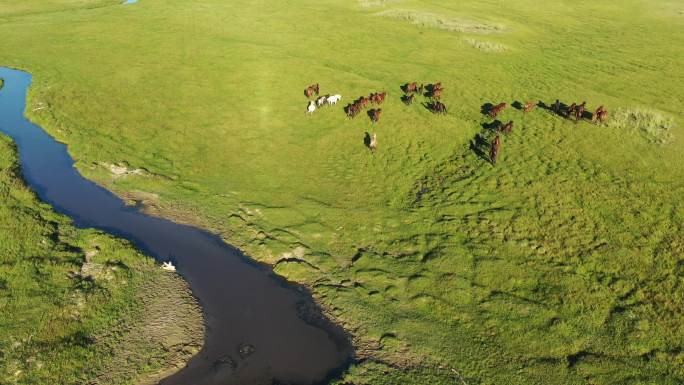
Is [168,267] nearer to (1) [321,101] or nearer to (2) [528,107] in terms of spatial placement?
(1) [321,101]

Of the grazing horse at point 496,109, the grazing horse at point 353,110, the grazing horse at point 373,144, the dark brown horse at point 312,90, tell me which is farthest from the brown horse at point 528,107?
the dark brown horse at point 312,90

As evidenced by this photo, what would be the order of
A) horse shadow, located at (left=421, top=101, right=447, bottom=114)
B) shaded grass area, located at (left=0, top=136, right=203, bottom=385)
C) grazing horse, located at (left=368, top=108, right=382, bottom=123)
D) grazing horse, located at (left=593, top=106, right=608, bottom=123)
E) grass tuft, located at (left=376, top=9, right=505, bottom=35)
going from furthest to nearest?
grass tuft, located at (left=376, top=9, right=505, bottom=35), horse shadow, located at (left=421, top=101, right=447, bottom=114), grazing horse, located at (left=368, top=108, right=382, bottom=123), grazing horse, located at (left=593, top=106, right=608, bottom=123), shaded grass area, located at (left=0, top=136, right=203, bottom=385)

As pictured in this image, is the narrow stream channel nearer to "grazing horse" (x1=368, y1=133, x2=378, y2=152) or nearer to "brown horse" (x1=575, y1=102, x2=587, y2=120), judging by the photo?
"grazing horse" (x1=368, y1=133, x2=378, y2=152)

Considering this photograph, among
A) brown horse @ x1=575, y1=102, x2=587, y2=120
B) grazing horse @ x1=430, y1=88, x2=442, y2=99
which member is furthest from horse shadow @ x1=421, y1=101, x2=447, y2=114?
brown horse @ x1=575, y1=102, x2=587, y2=120

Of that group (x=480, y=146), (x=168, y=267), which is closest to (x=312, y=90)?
(x=480, y=146)

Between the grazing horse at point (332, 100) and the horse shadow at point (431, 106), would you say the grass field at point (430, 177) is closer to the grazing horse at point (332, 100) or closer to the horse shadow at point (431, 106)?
the horse shadow at point (431, 106)

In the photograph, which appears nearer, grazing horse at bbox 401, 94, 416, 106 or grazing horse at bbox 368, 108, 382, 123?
grazing horse at bbox 368, 108, 382, 123
